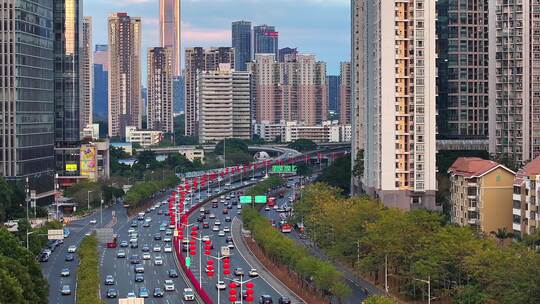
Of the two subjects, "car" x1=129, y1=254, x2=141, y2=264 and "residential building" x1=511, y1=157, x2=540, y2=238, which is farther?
"car" x1=129, y1=254, x2=141, y2=264

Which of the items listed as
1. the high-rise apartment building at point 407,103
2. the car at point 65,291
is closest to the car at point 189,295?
the car at point 65,291

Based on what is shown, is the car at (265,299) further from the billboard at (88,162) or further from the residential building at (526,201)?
the billboard at (88,162)

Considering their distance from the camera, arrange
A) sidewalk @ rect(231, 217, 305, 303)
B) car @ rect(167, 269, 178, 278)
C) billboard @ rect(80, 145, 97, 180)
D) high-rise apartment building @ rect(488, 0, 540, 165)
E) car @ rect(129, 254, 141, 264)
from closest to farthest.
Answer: sidewalk @ rect(231, 217, 305, 303)
car @ rect(167, 269, 178, 278)
car @ rect(129, 254, 141, 264)
high-rise apartment building @ rect(488, 0, 540, 165)
billboard @ rect(80, 145, 97, 180)

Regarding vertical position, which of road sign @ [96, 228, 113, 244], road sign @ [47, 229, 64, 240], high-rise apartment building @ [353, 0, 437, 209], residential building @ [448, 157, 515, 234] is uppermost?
high-rise apartment building @ [353, 0, 437, 209]

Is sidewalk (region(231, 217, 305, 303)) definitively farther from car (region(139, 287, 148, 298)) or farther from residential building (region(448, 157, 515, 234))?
residential building (region(448, 157, 515, 234))

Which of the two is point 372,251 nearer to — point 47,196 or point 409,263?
point 409,263

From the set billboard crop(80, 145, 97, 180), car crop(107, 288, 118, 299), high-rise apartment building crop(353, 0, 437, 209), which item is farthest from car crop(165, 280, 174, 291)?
billboard crop(80, 145, 97, 180)
